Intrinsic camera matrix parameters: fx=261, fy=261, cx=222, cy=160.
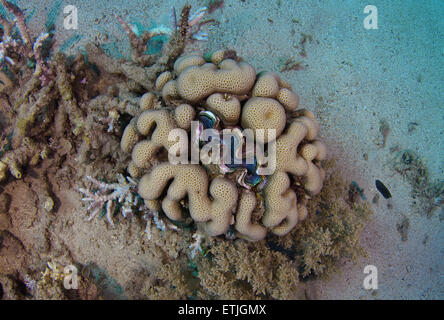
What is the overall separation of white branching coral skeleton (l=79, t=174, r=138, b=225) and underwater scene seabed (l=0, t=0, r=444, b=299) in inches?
0.7

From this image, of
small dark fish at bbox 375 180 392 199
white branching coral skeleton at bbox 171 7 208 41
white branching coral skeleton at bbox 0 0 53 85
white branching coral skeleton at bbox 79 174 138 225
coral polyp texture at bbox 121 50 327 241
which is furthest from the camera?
small dark fish at bbox 375 180 392 199

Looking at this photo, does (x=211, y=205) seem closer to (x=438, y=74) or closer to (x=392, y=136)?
(x=392, y=136)

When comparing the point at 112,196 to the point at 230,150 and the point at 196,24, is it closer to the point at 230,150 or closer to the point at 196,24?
the point at 230,150

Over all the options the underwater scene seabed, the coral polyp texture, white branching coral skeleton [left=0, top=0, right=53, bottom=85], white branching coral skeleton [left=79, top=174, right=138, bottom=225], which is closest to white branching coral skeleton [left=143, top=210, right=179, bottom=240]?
the underwater scene seabed

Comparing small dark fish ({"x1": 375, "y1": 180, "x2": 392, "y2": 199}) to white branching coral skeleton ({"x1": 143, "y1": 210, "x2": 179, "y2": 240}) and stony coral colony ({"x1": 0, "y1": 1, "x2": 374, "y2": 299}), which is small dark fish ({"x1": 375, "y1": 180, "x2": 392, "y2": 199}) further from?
white branching coral skeleton ({"x1": 143, "y1": 210, "x2": 179, "y2": 240})

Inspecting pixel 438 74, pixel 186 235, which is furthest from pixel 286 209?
pixel 438 74

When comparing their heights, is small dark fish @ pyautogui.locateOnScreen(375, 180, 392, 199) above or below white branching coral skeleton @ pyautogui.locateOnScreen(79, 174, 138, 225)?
below

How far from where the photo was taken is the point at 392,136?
4.58 meters

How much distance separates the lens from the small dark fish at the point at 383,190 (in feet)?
14.2

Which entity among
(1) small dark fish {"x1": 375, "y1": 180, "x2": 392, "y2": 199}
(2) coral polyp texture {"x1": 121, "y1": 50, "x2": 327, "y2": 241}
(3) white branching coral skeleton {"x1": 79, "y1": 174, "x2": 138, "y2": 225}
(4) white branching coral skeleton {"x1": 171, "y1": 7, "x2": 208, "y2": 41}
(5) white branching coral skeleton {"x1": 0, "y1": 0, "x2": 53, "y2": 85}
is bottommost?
(1) small dark fish {"x1": 375, "y1": 180, "x2": 392, "y2": 199}

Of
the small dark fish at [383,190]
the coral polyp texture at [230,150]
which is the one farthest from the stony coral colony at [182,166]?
the small dark fish at [383,190]

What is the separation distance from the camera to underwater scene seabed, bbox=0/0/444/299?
271cm

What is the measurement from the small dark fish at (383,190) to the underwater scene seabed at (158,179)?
91cm
